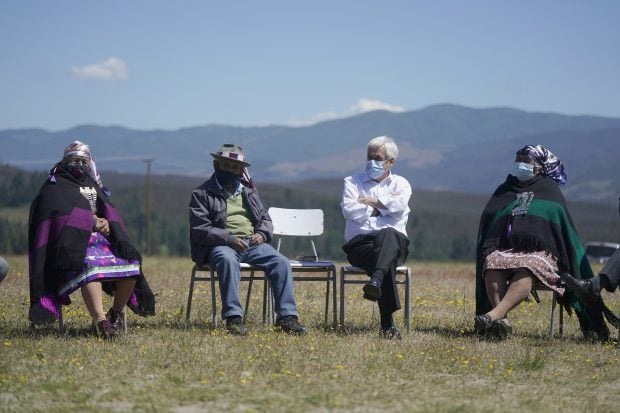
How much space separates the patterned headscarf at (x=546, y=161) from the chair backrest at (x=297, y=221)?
224 cm

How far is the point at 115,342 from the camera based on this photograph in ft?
25.6

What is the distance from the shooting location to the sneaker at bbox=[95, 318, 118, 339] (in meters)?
7.93

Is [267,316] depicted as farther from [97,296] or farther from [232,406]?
[232,406]

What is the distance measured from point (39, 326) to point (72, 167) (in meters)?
1.42

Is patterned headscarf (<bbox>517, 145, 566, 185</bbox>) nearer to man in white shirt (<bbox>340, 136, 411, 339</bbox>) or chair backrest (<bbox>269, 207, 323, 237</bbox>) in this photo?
man in white shirt (<bbox>340, 136, 411, 339</bbox>)

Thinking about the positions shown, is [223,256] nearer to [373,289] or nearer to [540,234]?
[373,289]

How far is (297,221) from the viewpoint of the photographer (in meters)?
A: 10.3

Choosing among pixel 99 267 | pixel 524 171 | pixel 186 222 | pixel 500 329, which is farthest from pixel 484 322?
pixel 186 222

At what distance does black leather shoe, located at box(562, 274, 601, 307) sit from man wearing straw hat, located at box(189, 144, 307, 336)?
2.23m

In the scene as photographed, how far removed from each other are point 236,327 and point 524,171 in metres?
2.97

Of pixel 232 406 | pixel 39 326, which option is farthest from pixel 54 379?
pixel 39 326

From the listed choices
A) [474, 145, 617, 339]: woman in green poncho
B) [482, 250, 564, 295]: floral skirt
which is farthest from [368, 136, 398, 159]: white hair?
[482, 250, 564, 295]: floral skirt

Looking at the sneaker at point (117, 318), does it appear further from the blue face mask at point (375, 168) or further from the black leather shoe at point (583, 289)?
the black leather shoe at point (583, 289)

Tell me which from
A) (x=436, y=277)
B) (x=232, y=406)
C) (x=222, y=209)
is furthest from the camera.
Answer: (x=436, y=277)
